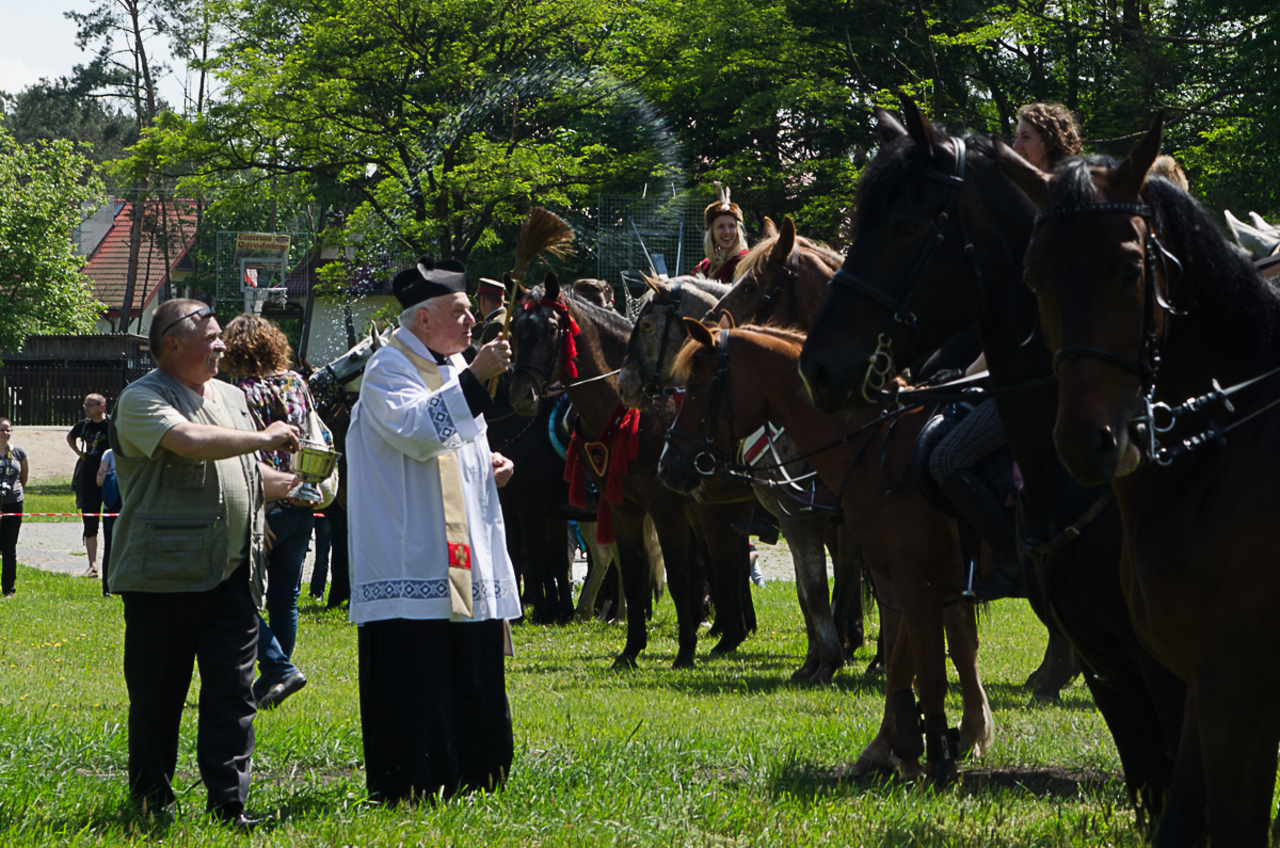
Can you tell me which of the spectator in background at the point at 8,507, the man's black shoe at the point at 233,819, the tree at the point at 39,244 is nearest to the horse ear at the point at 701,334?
the man's black shoe at the point at 233,819

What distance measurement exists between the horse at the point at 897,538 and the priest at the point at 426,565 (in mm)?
1889

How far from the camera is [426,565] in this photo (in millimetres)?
4918

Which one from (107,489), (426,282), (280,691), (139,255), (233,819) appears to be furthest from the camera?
(139,255)

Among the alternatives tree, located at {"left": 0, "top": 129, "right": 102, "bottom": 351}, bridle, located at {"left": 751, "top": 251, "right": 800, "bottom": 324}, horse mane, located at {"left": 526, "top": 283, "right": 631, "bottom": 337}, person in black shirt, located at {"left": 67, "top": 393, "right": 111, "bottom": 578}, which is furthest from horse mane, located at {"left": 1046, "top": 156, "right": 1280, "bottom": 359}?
tree, located at {"left": 0, "top": 129, "right": 102, "bottom": 351}

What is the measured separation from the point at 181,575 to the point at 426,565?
0.98 metres

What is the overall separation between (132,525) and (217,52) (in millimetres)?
25758

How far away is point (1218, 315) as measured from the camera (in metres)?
3.31

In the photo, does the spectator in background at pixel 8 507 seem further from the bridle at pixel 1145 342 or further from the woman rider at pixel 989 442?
the bridle at pixel 1145 342

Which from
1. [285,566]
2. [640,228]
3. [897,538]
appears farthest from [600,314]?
[640,228]

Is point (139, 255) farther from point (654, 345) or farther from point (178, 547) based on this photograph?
point (178, 547)

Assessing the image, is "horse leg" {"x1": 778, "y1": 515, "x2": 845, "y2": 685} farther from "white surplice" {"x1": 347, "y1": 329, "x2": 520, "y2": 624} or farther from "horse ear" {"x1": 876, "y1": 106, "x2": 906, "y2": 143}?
"horse ear" {"x1": 876, "y1": 106, "x2": 906, "y2": 143}

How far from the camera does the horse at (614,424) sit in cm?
1005

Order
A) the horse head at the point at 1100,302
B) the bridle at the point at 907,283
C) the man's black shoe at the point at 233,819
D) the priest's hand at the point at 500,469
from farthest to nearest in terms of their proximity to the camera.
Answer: the priest's hand at the point at 500,469 < the man's black shoe at the point at 233,819 < the bridle at the point at 907,283 < the horse head at the point at 1100,302

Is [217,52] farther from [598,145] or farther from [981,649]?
[981,649]
